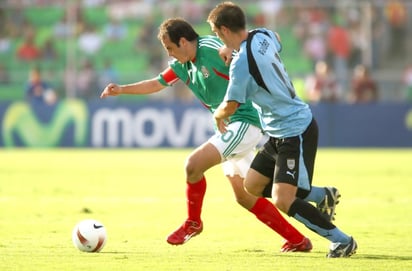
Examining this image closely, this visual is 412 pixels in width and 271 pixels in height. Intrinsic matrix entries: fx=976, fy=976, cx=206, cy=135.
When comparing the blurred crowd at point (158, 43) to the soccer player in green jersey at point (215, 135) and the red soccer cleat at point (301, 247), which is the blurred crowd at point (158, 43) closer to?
the soccer player in green jersey at point (215, 135)

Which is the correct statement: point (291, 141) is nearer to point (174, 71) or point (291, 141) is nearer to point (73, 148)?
point (174, 71)

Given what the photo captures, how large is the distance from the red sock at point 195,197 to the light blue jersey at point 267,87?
3.65 ft

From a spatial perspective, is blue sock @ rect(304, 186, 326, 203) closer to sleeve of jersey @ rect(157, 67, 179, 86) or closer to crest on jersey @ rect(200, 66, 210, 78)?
crest on jersey @ rect(200, 66, 210, 78)

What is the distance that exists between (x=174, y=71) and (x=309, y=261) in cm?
259

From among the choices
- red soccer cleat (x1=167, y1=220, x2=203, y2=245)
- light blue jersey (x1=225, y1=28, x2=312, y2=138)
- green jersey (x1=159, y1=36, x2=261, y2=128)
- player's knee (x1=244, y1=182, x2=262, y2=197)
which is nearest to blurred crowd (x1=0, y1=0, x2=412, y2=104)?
green jersey (x1=159, y1=36, x2=261, y2=128)

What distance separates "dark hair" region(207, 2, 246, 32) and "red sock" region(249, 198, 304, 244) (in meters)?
1.88

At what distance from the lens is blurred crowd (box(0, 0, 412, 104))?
2833 cm

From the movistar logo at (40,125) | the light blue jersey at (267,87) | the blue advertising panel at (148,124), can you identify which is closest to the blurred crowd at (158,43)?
the movistar logo at (40,125)

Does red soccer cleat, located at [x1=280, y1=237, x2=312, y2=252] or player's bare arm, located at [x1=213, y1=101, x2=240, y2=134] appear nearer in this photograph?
player's bare arm, located at [x1=213, y1=101, x2=240, y2=134]

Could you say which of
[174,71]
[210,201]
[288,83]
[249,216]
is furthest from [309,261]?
[210,201]

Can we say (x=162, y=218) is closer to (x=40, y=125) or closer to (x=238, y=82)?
(x=238, y=82)

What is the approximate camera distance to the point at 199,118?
87.7 ft

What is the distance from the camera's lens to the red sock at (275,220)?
8979 mm

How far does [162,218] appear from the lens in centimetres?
1180
